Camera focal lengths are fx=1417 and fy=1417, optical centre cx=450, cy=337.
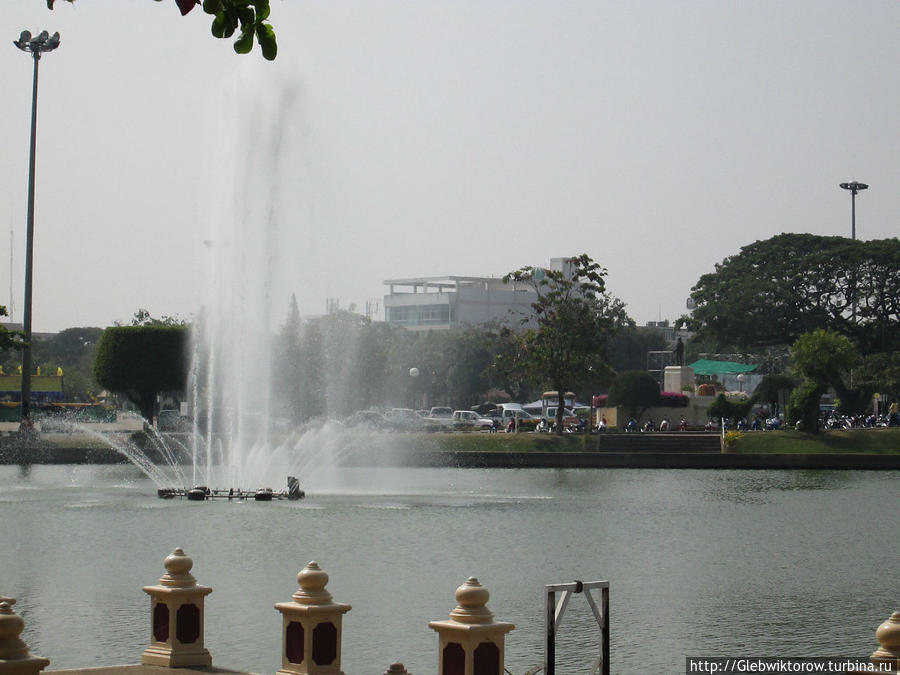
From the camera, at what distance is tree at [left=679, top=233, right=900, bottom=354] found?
73062 mm

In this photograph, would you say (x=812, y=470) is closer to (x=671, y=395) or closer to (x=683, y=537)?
(x=671, y=395)

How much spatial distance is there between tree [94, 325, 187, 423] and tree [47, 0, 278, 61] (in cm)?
5389

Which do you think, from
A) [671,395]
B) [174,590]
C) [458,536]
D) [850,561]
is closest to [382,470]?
[671,395]

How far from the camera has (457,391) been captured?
323ft

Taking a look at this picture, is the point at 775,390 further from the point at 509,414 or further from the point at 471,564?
the point at 471,564

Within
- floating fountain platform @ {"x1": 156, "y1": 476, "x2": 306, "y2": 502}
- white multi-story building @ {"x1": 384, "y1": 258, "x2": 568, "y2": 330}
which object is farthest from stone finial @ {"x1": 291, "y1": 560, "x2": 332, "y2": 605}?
white multi-story building @ {"x1": 384, "y1": 258, "x2": 568, "y2": 330}

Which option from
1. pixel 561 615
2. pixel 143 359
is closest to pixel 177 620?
pixel 561 615

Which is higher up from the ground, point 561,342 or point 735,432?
point 561,342

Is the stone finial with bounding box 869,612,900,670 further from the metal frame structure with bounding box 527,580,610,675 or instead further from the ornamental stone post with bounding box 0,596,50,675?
the ornamental stone post with bounding box 0,596,50,675

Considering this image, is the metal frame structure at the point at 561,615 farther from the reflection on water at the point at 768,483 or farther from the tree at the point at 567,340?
the tree at the point at 567,340

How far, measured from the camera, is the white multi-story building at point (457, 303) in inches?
5492

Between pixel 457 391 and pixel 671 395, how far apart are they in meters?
36.0

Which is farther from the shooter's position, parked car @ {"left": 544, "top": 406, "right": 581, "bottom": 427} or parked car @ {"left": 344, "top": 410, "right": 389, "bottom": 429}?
parked car @ {"left": 544, "top": 406, "right": 581, "bottom": 427}

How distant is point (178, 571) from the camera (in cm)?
1097
